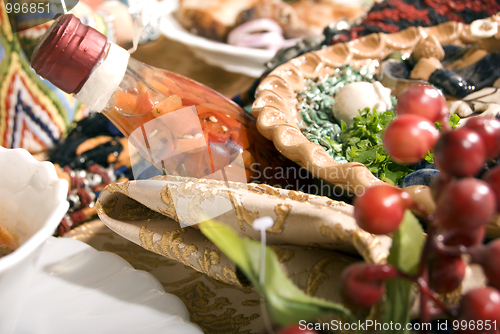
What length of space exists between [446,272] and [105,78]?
0.94ft

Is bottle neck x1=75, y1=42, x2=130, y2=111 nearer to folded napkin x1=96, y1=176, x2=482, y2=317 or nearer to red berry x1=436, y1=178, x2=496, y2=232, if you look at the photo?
folded napkin x1=96, y1=176, x2=482, y2=317

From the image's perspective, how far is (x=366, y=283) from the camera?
16 cm

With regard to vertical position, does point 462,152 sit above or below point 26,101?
above

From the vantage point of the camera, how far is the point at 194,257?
0.29m

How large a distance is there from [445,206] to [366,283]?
1.7 inches

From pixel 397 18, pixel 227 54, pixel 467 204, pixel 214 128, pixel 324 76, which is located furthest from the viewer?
pixel 227 54

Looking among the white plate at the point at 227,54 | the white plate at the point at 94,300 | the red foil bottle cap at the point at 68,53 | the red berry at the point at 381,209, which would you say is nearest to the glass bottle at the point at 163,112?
the red foil bottle cap at the point at 68,53

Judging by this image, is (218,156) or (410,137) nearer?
(410,137)

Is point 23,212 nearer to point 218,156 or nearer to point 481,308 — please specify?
point 218,156

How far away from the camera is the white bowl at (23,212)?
0.67ft

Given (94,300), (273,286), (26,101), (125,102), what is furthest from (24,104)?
(273,286)

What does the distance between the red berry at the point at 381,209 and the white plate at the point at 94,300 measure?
0.14 m

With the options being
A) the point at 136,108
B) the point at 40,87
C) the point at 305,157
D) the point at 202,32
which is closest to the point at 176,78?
the point at 136,108

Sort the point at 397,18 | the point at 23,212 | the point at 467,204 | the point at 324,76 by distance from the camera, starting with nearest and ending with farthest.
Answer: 1. the point at 467,204
2. the point at 23,212
3. the point at 324,76
4. the point at 397,18
